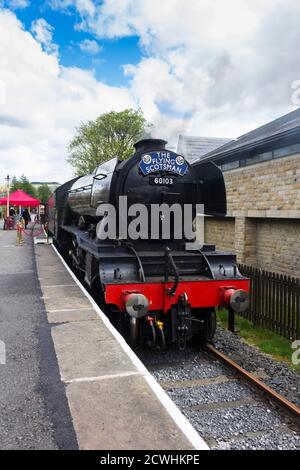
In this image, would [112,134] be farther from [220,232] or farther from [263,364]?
[263,364]

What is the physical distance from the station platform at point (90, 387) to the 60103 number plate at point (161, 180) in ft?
7.33

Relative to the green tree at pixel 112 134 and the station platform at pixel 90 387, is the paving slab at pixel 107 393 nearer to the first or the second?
the station platform at pixel 90 387

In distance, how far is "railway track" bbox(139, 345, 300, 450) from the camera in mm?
3504

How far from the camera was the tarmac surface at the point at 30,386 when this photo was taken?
2777 mm

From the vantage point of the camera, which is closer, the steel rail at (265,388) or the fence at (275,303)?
the steel rail at (265,388)

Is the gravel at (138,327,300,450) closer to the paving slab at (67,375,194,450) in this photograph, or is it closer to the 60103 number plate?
the paving slab at (67,375,194,450)

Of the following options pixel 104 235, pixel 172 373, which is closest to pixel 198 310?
pixel 172 373

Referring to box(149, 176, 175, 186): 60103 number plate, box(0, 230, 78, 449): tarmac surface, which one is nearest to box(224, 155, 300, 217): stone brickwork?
box(149, 176, 175, 186): 60103 number plate

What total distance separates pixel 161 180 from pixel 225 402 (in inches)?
133

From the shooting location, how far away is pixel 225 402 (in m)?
4.22

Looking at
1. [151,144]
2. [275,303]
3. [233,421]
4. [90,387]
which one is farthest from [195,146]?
[90,387]

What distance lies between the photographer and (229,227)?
12.8m

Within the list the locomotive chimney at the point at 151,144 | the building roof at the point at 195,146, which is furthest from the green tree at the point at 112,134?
the locomotive chimney at the point at 151,144
